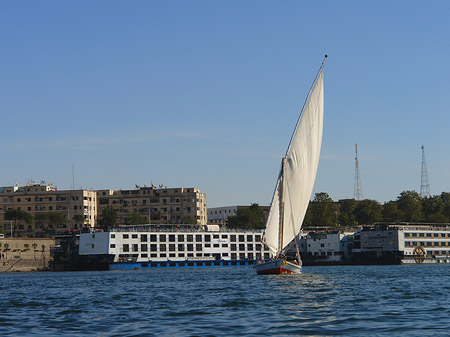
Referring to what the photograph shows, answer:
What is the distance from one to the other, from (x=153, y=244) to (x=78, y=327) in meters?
126

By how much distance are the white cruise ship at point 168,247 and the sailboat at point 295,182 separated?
71797mm

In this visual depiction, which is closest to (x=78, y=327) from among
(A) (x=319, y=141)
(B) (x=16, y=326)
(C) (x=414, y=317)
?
(B) (x=16, y=326)

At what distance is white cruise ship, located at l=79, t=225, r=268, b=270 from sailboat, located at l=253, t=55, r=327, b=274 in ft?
236

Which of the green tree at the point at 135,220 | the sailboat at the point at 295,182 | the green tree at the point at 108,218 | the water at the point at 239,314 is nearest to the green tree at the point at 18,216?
the green tree at the point at 108,218

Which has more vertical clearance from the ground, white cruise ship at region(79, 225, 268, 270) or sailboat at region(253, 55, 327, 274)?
sailboat at region(253, 55, 327, 274)

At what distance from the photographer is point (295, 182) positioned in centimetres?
8044

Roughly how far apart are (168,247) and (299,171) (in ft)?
275

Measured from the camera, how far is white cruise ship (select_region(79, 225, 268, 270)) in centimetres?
15175

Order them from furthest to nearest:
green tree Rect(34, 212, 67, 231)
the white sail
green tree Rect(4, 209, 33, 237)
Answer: green tree Rect(34, 212, 67, 231) → green tree Rect(4, 209, 33, 237) → the white sail

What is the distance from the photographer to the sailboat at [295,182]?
78812 millimetres

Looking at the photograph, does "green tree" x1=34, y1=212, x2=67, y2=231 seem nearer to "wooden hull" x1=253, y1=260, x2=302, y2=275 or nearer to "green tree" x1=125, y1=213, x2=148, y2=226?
"green tree" x1=125, y1=213, x2=148, y2=226

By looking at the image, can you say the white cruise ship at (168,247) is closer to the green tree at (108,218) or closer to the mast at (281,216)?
the green tree at (108,218)

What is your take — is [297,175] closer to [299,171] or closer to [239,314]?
[299,171]

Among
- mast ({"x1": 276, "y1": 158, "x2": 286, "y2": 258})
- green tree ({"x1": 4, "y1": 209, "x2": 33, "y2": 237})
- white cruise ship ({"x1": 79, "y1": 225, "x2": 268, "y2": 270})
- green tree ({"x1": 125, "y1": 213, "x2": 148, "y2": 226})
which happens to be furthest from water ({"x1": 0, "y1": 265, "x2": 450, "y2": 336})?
green tree ({"x1": 125, "y1": 213, "x2": 148, "y2": 226})
